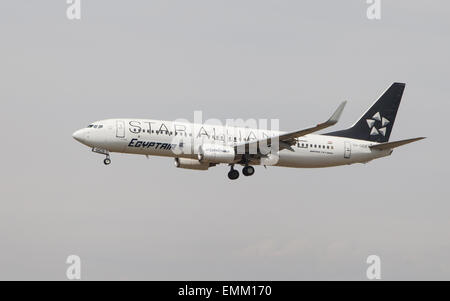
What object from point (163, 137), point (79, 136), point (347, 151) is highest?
point (79, 136)

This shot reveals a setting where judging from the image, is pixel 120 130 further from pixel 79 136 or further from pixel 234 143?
pixel 234 143

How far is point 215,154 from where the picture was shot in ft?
250

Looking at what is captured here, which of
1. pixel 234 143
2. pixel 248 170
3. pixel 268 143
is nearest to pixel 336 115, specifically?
pixel 268 143

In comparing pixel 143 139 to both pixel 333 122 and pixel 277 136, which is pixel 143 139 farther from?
pixel 333 122

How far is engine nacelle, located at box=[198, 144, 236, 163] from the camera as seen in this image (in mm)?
76119

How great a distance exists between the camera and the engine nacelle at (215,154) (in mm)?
76119

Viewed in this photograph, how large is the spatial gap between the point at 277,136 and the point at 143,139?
10.6 m

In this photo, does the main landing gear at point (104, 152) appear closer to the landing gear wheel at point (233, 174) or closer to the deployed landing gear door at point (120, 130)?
the deployed landing gear door at point (120, 130)

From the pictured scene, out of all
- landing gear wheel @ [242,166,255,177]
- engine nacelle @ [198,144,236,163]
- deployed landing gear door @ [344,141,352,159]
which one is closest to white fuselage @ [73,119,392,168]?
engine nacelle @ [198,144,236,163]

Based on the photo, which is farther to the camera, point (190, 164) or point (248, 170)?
point (190, 164)

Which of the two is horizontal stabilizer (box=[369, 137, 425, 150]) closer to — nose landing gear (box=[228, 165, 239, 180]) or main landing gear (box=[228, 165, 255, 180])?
main landing gear (box=[228, 165, 255, 180])

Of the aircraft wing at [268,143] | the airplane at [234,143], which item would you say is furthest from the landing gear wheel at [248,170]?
the aircraft wing at [268,143]

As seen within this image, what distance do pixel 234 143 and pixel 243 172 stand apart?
299cm

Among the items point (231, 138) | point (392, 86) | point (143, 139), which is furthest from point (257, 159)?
point (392, 86)
